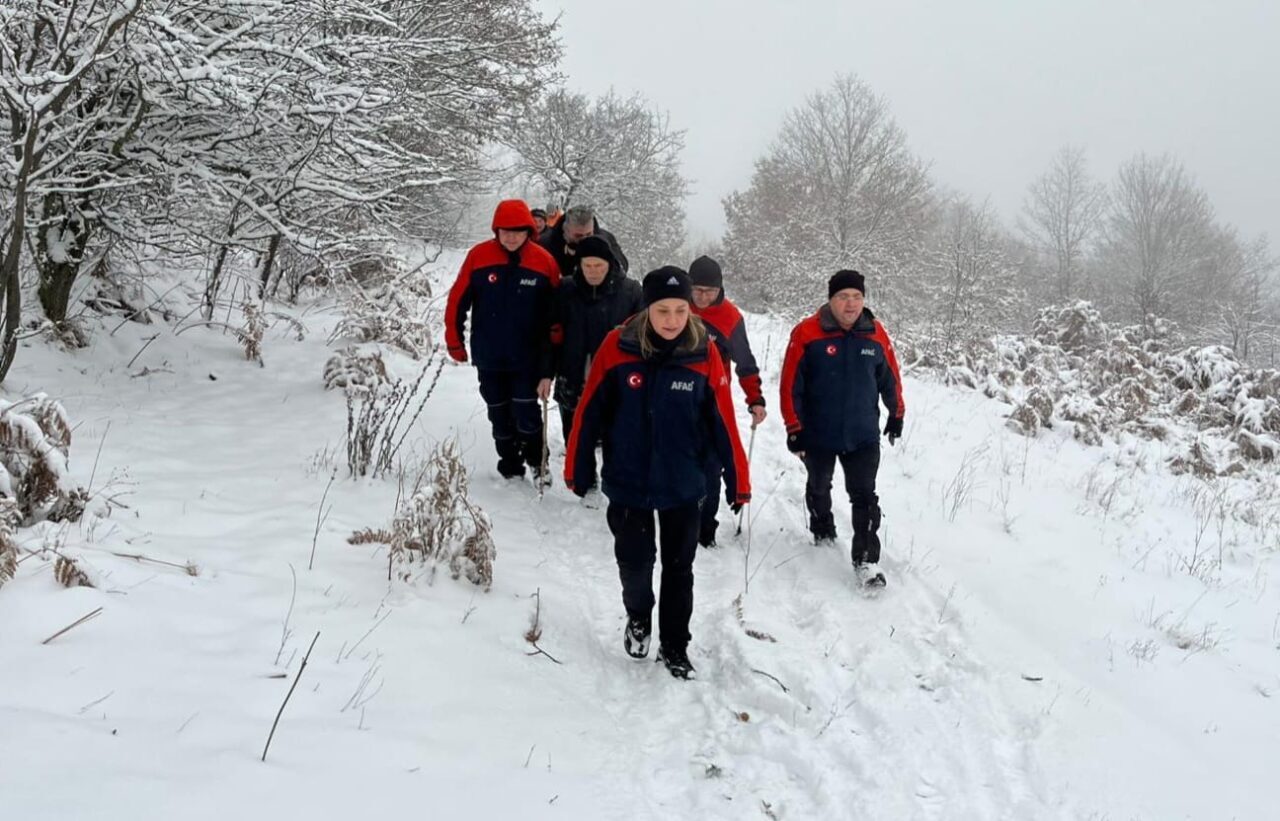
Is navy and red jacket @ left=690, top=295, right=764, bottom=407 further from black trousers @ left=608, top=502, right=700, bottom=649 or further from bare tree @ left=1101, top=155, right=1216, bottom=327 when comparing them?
bare tree @ left=1101, top=155, right=1216, bottom=327

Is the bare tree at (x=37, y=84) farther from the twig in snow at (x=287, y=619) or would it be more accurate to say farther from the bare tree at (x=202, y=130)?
the twig in snow at (x=287, y=619)

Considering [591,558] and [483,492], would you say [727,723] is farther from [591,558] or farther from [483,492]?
[483,492]

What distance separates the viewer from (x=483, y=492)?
5.45 meters

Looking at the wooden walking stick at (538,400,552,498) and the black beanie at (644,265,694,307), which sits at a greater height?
the black beanie at (644,265,694,307)

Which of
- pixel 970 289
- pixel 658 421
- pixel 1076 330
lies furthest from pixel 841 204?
pixel 658 421

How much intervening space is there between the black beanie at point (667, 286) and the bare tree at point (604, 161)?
74.0ft

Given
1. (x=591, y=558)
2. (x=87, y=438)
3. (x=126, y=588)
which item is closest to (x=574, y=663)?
(x=591, y=558)

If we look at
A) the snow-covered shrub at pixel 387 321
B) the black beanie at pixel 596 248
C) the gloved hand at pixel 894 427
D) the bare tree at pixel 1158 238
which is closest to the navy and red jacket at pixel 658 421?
the black beanie at pixel 596 248

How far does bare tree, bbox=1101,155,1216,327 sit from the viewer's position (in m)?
31.5

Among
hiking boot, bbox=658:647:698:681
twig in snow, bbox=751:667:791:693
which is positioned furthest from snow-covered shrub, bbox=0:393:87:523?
twig in snow, bbox=751:667:791:693

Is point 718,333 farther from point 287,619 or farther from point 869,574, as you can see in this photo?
point 287,619

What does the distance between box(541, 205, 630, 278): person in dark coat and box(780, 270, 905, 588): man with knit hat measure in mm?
1582

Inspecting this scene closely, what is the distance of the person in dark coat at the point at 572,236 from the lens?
5.50m

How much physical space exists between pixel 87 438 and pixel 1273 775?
23.0 feet
